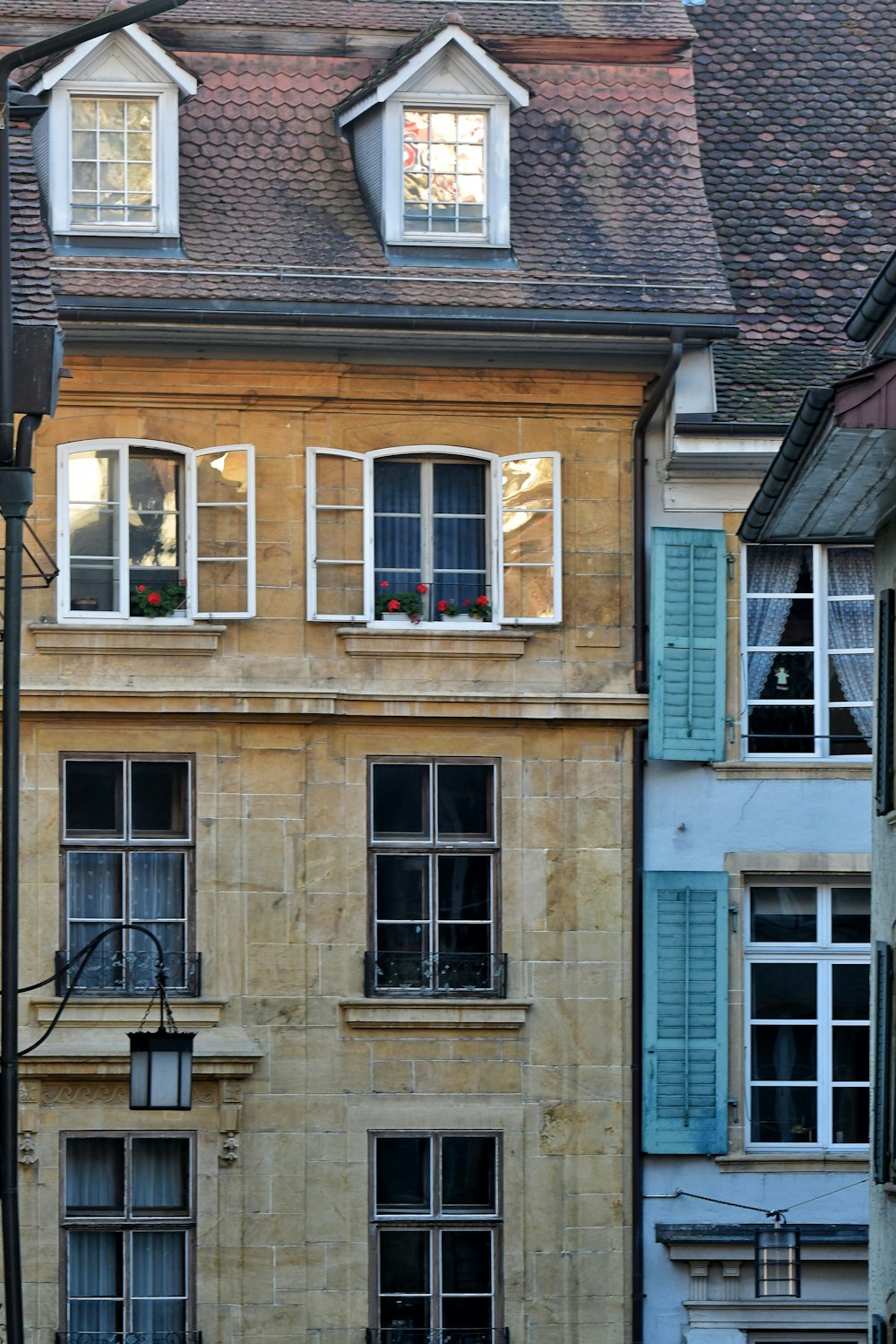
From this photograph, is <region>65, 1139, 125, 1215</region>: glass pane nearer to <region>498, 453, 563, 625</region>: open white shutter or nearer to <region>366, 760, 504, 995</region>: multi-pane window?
<region>366, 760, 504, 995</region>: multi-pane window

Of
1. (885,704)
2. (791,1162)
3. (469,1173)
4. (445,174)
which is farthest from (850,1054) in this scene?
(445,174)

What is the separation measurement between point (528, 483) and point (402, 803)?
2990 millimetres

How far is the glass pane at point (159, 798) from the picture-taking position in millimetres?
24906

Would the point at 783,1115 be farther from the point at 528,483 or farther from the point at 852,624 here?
the point at 528,483

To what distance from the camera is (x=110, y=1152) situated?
24703 mm

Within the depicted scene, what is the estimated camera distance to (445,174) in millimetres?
25766

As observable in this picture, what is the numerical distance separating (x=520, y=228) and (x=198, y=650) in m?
4.80

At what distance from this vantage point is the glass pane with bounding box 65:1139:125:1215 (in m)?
24.7

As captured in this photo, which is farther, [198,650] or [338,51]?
[338,51]

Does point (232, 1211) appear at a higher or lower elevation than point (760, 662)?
lower

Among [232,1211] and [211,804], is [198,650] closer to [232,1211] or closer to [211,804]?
[211,804]

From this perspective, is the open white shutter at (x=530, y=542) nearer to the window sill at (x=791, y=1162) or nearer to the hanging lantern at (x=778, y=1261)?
the window sill at (x=791, y=1162)

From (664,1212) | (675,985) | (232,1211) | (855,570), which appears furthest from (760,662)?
(232,1211)

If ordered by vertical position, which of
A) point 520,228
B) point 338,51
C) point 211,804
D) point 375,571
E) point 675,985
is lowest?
point 675,985
